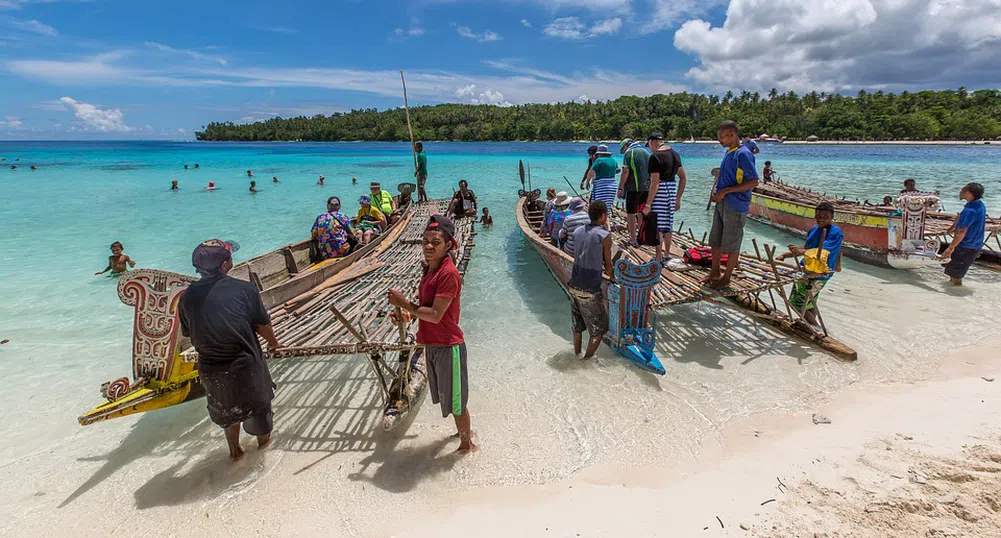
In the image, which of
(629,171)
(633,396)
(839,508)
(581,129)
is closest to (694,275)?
(629,171)

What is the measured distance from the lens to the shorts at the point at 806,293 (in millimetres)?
5652

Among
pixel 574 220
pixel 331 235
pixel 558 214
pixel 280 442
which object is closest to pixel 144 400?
pixel 280 442

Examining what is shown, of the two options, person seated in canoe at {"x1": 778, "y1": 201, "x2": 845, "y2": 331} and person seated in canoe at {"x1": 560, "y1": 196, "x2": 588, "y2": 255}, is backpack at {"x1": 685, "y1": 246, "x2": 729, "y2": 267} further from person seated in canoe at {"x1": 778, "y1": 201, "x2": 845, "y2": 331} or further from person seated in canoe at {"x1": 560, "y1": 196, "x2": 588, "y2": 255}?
person seated in canoe at {"x1": 560, "y1": 196, "x2": 588, "y2": 255}

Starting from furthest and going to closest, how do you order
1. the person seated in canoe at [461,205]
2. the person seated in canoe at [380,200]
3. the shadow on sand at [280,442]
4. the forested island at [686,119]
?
the forested island at [686,119]
the person seated in canoe at [461,205]
the person seated in canoe at [380,200]
the shadow on sand at [280,442]

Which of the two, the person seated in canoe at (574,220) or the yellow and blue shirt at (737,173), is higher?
the yellow and blue shirt at (737,173)

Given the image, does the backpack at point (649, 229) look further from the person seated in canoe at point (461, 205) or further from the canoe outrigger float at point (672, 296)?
the person seated in canoe at point (461, 205)

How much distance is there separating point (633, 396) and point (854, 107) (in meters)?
117

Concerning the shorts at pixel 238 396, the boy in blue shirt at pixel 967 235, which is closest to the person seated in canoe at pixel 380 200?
the shorts at pixel 238 396

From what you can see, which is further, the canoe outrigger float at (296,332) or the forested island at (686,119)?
the forested island at (686,119)

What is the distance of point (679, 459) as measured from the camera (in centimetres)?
386

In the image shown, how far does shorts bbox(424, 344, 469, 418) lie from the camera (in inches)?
139

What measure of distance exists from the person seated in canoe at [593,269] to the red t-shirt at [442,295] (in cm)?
203

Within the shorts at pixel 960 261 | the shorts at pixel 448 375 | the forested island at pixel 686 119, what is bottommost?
the shorts at pixel 960 261

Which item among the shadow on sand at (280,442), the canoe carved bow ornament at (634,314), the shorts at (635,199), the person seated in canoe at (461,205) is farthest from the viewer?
the person seated in canoe at (461,205)
